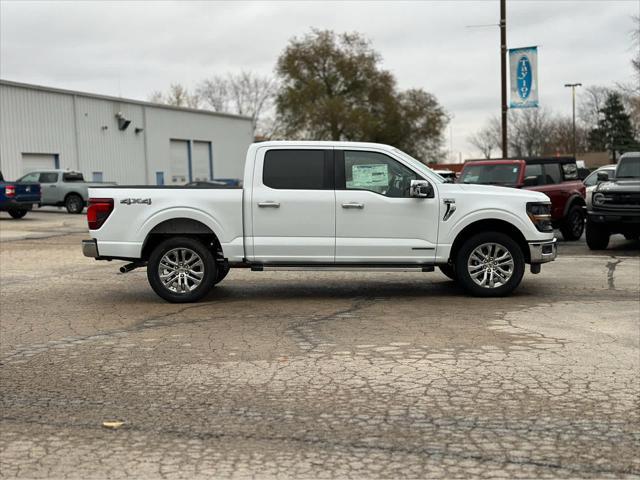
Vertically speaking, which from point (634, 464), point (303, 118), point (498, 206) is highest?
point (303, 118)

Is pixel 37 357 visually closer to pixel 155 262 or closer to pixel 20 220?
pixel 155 262

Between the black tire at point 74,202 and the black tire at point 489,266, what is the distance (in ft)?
80.1

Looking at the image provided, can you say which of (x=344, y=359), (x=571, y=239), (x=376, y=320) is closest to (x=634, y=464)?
(x=344, y=359)

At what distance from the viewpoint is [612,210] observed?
14.1 meters

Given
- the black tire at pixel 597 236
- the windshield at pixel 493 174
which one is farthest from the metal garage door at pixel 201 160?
the black tire at pixel 597 236

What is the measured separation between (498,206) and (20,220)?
72.9ft

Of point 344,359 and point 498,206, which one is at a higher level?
point 498,206

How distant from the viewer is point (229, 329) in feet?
25.2

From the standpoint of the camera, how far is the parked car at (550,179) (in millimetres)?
16422

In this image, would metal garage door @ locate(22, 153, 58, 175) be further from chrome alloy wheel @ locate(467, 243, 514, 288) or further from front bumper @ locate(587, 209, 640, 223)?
chrome alloy wheel @ locate(467, 243, 514, 288)

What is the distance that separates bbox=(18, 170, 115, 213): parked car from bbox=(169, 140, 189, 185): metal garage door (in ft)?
57.7

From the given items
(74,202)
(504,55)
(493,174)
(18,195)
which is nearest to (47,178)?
(74,202)

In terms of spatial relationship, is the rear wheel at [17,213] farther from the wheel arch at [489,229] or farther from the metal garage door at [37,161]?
the wheel arch at [489,229]

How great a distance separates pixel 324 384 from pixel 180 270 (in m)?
4.20
